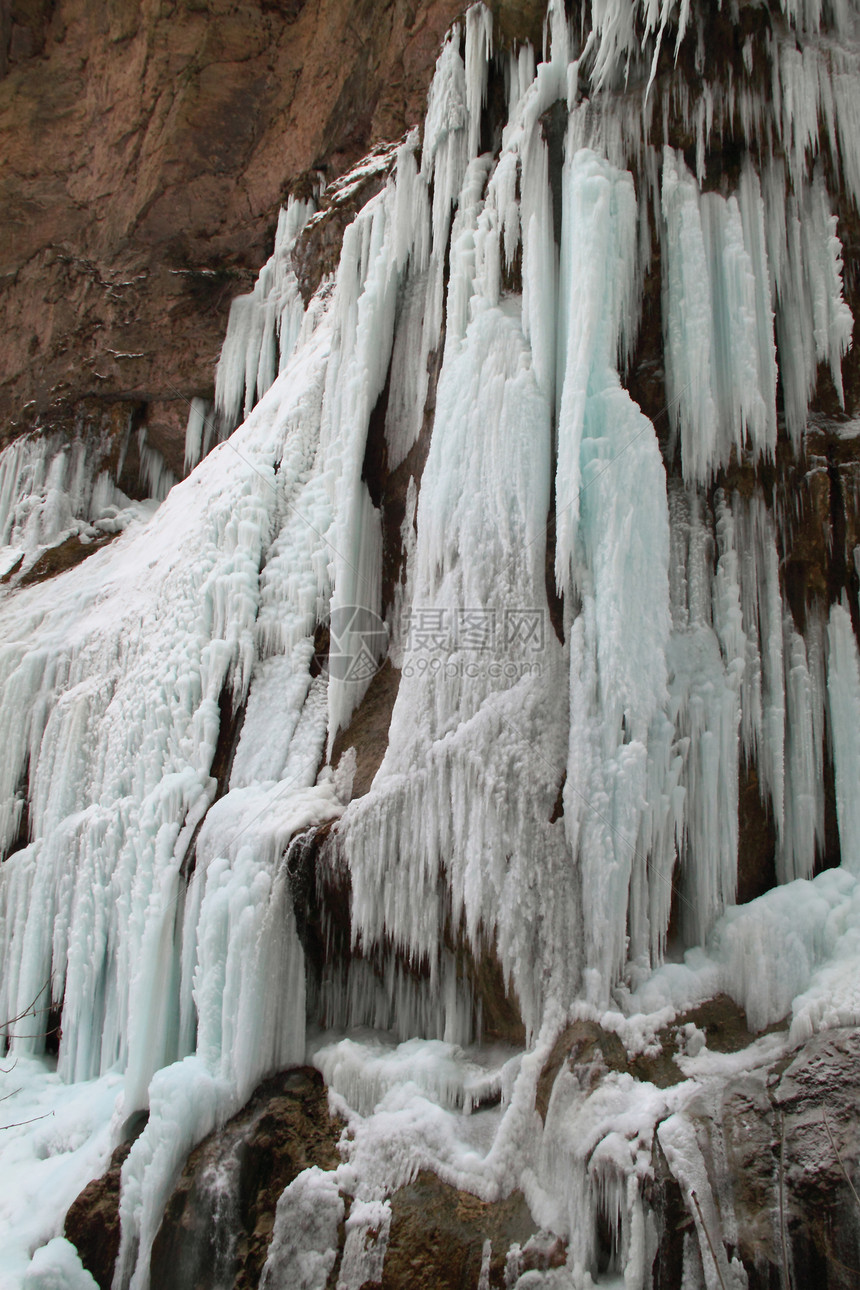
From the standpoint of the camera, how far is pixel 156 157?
434 inches

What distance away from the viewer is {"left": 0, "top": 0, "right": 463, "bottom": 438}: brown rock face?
33.6 ft

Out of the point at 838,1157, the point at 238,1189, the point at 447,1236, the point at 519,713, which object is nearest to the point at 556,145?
the point at 519,713

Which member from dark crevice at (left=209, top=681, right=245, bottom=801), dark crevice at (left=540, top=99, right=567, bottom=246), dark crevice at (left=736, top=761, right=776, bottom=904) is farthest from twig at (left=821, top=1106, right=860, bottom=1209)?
dark crevice at (left=540, top=99, right=567, bottom=246)

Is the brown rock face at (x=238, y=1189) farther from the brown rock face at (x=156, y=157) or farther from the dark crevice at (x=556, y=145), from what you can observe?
the brown rock face at (x=156, y=157)

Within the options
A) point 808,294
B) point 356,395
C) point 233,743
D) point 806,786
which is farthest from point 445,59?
point 806,786

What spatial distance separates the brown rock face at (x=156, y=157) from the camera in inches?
403

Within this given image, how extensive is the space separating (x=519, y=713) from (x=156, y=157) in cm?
980

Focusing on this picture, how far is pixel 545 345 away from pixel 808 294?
1.77 m

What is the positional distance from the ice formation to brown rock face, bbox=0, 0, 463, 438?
406 cm

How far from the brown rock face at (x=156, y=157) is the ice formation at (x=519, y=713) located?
13.3 ft

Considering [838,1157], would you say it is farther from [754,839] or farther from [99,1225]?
[99,1225]

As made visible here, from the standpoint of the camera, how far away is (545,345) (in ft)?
18.1

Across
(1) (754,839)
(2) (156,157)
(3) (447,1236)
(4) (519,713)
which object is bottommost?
(3) (447,1236)

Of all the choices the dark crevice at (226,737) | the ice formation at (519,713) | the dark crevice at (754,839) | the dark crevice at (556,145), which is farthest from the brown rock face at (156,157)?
the dark crevice at (754,839)
